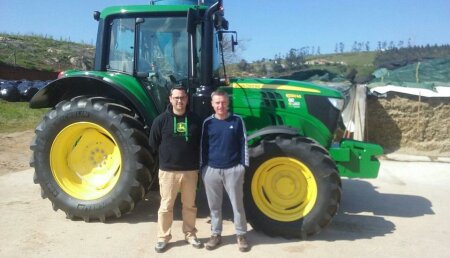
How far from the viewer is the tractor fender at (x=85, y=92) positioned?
488 cm

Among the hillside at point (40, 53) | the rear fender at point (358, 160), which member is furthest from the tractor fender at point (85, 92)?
the hillside at point (40, 53)

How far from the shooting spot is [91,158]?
5.19m

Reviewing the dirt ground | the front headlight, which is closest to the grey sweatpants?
the front headlight

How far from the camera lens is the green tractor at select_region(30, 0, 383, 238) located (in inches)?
176

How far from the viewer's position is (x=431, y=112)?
9.08 meters

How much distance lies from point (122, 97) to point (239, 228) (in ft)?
7.15

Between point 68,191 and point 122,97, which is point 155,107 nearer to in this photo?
point 122,97

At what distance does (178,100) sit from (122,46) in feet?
4.80

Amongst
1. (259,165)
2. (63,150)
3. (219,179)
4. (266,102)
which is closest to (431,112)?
(266,102)

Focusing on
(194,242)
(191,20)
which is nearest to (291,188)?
(194,242)

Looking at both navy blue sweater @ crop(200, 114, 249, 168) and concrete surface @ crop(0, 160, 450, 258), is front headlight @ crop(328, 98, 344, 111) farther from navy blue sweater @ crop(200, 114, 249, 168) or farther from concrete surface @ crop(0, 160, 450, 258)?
navy blue sweater @ crop(200, 114, 249, 168)

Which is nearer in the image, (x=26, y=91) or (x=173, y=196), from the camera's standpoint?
(x=173, y=196)

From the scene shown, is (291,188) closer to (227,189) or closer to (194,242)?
(227,189)

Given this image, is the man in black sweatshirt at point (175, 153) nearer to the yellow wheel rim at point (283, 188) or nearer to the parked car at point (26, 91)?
the yellow wheel rim at point (283, 188)
